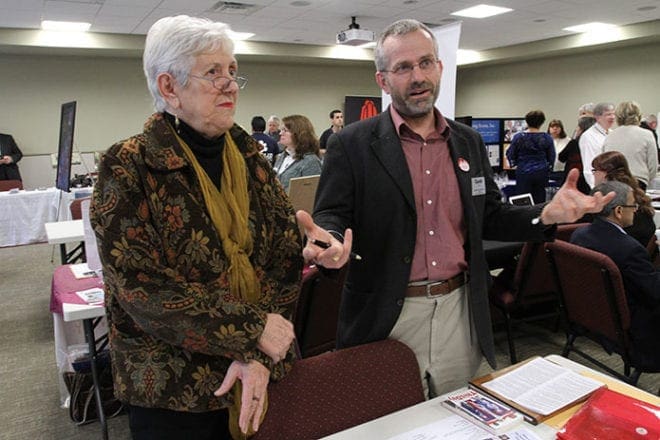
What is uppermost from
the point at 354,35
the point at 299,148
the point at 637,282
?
the point at 354,35

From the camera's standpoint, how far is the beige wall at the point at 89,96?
30.2ft

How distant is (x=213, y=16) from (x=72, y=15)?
6.43 ft

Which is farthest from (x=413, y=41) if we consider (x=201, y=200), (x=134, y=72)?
(x=134, y=72)

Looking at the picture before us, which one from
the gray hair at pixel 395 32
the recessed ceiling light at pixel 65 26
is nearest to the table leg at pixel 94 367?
the gray hair at pixel 395 32

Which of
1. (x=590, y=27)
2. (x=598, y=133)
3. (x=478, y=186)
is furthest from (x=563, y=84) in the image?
(x=478, y=186)

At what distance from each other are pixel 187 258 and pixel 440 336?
819 mm

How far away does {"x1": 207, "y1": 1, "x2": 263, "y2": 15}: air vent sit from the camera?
277 inches

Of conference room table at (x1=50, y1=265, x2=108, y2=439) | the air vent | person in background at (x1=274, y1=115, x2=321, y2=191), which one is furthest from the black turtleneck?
the air vent

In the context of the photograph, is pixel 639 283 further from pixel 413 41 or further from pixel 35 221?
pixel 35 221

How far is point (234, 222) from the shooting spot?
1.11 metres

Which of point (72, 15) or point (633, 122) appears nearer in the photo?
point (633, 122)

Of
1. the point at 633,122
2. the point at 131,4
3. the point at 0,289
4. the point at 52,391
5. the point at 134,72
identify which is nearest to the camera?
the point at 52,391

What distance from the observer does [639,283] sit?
2.21 meters

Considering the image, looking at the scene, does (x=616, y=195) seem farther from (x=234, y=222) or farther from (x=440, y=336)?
(x=234, y=222)
